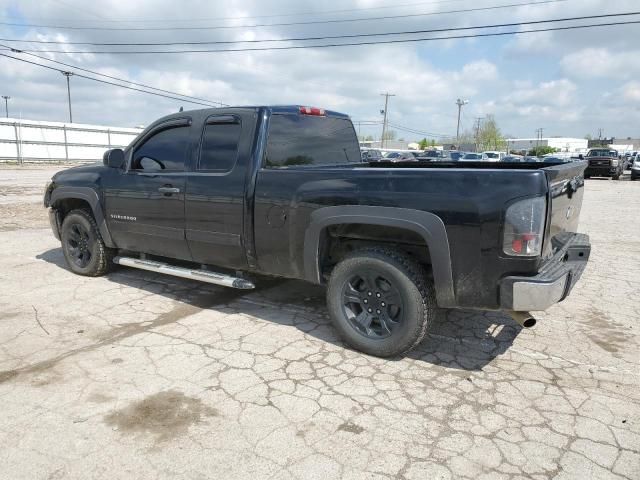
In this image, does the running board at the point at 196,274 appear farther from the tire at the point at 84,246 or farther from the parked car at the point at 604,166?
the parked car at the point at 604,166

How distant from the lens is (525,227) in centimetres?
303

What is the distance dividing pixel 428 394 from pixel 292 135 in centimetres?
261

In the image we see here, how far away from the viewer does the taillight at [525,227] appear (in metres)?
3.01

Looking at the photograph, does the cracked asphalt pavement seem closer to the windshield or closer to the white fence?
the windshield

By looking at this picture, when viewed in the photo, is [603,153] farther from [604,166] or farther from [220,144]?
[220,144]

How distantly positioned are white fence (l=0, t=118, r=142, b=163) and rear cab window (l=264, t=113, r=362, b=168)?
1485 inches

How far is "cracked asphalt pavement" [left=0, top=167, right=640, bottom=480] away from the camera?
8.50ft

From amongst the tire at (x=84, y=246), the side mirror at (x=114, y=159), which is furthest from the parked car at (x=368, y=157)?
the tire at (x=84, y=246)

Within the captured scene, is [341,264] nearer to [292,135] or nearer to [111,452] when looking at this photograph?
[292,135]

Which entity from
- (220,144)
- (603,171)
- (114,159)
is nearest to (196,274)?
(220,144)

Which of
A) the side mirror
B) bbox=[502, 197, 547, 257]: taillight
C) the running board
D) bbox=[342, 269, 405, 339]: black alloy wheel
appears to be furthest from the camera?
the side mirror

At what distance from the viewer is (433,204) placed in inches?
129

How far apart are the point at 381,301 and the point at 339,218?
→ 28.1 inches

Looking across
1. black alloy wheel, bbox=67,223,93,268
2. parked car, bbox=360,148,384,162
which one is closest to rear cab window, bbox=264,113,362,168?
parked car, bbox=360,148,384,162
